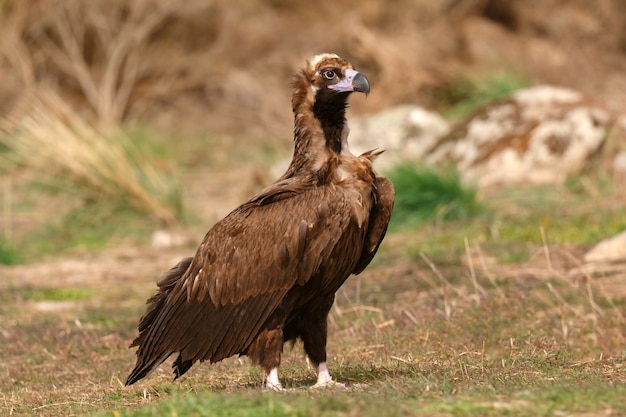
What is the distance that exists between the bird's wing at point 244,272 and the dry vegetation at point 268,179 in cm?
32

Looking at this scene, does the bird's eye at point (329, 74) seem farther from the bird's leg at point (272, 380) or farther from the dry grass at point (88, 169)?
the dry grass at point (88, 169)

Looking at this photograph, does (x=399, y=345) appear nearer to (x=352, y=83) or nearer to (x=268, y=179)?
(x=352, y=83)

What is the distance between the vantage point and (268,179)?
1711 centimetres

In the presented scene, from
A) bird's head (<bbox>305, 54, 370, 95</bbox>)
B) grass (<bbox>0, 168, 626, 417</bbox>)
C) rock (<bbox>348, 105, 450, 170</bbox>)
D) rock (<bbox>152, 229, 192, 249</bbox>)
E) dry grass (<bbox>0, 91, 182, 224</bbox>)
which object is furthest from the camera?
rock (<bbox>348, 105, 450, 170</bbox>)

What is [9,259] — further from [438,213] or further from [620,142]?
[620,142]

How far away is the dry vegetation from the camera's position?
716cm

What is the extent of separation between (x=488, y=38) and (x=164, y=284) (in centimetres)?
1585

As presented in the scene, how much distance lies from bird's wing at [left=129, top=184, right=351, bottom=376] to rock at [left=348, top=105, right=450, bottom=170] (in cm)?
1065

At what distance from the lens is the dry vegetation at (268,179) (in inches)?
282

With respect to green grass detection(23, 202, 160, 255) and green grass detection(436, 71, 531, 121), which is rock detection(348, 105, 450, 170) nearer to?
green grass detection(436, 71, 531, 121)

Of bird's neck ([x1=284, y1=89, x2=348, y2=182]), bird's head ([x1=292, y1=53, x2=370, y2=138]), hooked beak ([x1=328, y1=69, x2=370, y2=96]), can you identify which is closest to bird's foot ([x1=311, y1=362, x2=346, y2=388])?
bird's neck ([x1=284, y1=89, x2=348, y2=182])

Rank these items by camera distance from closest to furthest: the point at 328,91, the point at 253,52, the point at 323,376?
the point at 323,376 → the point at 328,91 → the point at 253,52

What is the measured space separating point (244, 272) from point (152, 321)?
73cm

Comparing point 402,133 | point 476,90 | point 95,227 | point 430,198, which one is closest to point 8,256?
point 95,227
